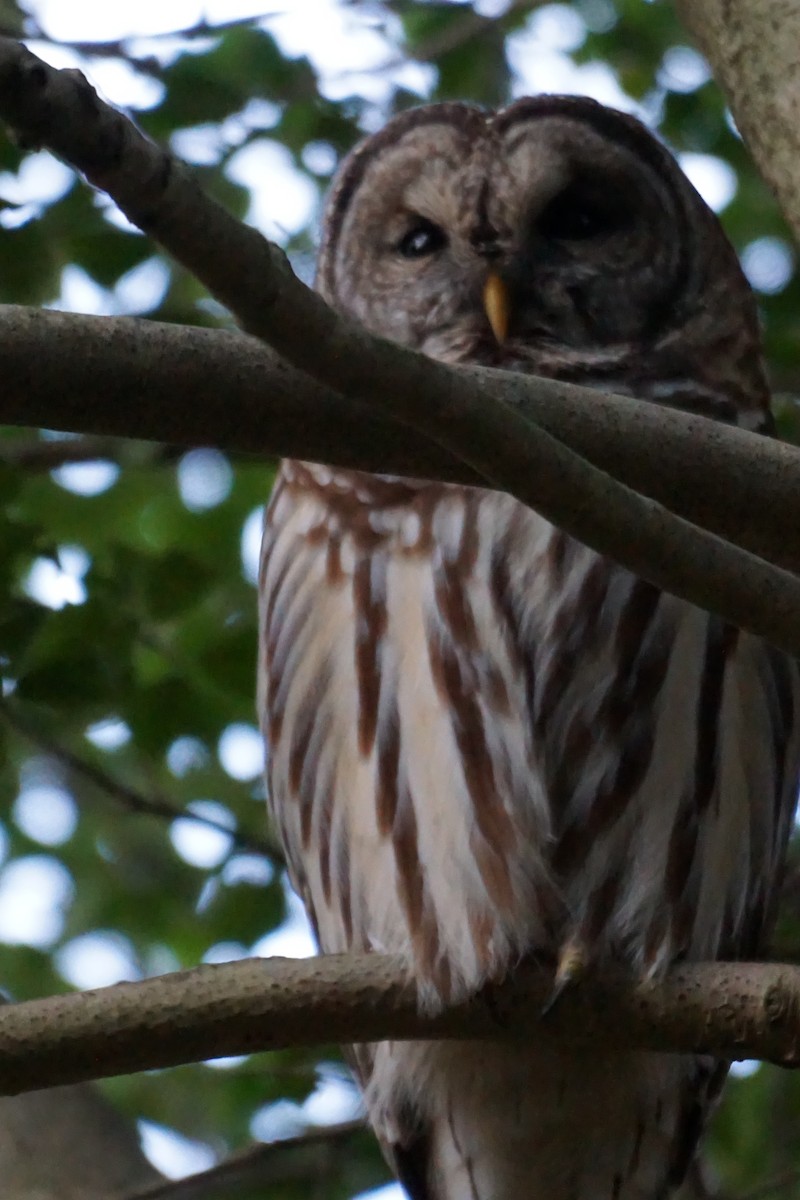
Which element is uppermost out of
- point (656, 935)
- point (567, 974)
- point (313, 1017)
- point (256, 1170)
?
point (256, 1170)

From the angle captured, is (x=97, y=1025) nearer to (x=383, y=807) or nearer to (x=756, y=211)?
(x=383, y=807)

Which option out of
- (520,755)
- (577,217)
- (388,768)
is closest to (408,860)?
(388,768)

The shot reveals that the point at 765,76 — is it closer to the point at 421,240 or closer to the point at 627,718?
the point at 421,240

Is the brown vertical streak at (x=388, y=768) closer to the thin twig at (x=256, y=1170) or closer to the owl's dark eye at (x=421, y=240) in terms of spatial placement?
the thin twig at (x=256, y=1170)

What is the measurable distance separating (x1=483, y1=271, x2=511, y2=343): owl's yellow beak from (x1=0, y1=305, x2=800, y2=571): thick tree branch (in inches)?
51.6

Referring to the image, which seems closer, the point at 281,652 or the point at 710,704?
the point at 710,704

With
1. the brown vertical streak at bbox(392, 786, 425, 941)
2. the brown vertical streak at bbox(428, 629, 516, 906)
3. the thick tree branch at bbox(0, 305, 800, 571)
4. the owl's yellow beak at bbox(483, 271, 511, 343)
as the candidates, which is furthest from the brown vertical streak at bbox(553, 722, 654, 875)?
the thick tree branch at bbox(0, 305, 800, 571)

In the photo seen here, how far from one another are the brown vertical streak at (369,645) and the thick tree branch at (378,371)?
111 cm

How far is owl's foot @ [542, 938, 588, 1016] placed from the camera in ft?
8.43

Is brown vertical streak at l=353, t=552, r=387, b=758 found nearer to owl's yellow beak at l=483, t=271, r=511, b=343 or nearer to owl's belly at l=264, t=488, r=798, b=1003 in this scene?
owl's belly at l=264, t=488, r=798, b=1003

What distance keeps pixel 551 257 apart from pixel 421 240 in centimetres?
28

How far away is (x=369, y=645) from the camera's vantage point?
298 cm

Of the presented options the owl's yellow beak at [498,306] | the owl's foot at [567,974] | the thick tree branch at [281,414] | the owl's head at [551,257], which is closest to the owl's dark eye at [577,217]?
the owl's head at [551,257]

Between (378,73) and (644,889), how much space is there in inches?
92.9
